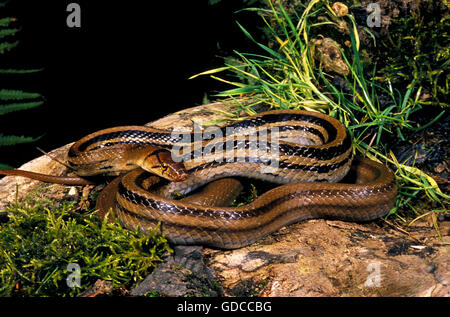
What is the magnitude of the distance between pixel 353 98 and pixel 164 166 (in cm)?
273

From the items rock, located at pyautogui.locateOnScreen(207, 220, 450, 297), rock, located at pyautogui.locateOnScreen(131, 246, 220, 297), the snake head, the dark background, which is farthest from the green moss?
the dark background

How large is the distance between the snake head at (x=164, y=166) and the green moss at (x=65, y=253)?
83 cm

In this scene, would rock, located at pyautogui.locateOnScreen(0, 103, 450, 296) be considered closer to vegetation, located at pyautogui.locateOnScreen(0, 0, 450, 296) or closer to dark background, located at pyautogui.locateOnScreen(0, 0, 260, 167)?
vegetation, located at pyautogui.locateOnScreen(0, 0, 450, 296)

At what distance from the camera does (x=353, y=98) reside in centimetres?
520

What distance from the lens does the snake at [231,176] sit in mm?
3607

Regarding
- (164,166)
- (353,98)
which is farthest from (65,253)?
(353,98)

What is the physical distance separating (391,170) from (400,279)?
191 cm

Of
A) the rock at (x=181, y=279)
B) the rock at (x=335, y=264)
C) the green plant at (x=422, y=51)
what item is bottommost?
the rock at (x=181, y=279)

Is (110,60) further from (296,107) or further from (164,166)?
(296,107)

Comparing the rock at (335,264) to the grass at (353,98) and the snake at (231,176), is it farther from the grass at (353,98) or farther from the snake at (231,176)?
the grass at (353,98)

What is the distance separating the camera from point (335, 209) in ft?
13.1

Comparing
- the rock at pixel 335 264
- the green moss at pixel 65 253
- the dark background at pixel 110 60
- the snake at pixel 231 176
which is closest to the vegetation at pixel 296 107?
the green moss at pixel 65 253

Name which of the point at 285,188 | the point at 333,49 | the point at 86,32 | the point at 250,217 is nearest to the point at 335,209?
the point at 285,188

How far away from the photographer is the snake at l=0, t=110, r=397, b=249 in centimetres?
361
